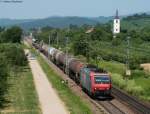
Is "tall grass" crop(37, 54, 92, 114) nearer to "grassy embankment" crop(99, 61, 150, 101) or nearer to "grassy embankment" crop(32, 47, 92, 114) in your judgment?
"grassy embankment" crop(32, 47, 92, 114)

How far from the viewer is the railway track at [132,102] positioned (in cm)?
4574

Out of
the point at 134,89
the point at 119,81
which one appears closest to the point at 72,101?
the point at 134,89

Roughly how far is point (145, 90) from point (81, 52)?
231 ft

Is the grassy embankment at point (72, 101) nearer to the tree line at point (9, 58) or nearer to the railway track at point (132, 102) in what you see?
the railway track at point (132, 102)

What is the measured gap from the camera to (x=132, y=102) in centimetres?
5212

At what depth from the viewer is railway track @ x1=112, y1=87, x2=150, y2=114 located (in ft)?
150

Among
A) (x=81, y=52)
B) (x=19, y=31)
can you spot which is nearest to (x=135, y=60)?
(x=81, y=52)

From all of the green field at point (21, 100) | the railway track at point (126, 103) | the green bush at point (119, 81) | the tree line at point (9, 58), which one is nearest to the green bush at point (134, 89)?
the railway track at point (126, 103)

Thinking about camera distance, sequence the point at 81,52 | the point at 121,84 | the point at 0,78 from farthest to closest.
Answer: the point at 81,52 < the point at 121,84 < the point at 0,78

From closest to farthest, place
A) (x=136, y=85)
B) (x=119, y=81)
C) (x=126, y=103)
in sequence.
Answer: (x=126, y=103) → (x=136, y=85) → (x=119, y=81)

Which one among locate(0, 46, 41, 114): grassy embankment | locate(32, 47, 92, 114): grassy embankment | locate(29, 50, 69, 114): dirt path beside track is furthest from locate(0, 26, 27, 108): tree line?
locate(32, 47, 92, 114): grassy embankment

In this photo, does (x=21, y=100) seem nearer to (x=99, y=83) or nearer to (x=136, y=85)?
(x=99, y=83)

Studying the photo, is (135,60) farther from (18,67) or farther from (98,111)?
(98,111)

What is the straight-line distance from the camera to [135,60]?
101 m
